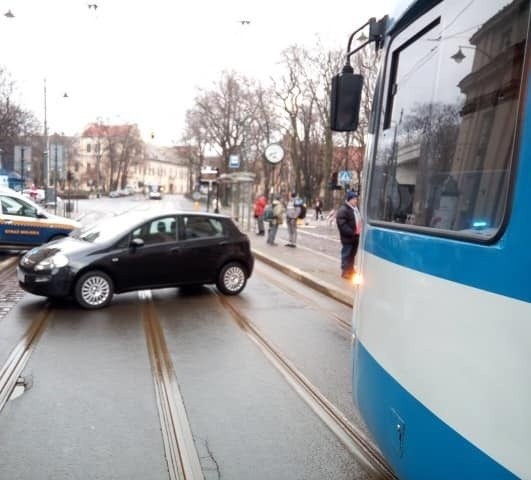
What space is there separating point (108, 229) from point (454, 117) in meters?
7.87

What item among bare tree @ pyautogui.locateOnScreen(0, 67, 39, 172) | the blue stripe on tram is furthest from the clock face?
bare tree @ pyautogui.locateOnScreen(0, 67, 39, 172)

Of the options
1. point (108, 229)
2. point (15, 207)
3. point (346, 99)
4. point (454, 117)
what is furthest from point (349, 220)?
point (454, 117)

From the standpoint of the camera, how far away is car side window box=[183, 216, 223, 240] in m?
9.91

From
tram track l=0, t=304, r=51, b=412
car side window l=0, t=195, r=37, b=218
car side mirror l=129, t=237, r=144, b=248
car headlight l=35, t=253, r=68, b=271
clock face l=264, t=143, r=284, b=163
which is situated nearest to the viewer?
tram track l=0, t=304, r=51, b=412

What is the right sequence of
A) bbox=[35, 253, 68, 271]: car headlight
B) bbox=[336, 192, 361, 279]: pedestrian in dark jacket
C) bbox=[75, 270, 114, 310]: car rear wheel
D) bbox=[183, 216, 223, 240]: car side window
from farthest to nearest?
bbox=[336, 192, 361, 279]: pedestrian in dark jacket < bbox=[183, 216, 223, 240]: car side window < bbox=[75, 270, 114, 310]: car rear wheel < bbox=[35, 253, 68, 271]: car headlight

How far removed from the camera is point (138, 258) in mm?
9086

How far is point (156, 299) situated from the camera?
32.1 feet

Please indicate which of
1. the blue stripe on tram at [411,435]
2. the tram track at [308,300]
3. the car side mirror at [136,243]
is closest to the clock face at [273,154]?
the tram track at [308,300]

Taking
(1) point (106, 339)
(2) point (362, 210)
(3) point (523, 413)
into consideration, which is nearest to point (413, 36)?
(2) point (362, 210)

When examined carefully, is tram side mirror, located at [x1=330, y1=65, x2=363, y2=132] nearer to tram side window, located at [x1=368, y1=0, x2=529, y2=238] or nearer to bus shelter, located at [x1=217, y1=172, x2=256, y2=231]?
tram side window, located at [x1=368, y1=0, x2=529, y2=238]

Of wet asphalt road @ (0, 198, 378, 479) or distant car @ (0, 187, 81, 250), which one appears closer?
wet asphalt road @ (0, 198, 378, 479)

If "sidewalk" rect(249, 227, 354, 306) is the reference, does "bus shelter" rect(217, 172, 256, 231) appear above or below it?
above

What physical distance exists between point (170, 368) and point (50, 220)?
1000 cm

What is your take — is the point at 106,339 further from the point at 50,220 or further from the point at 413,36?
the point at 50,220
